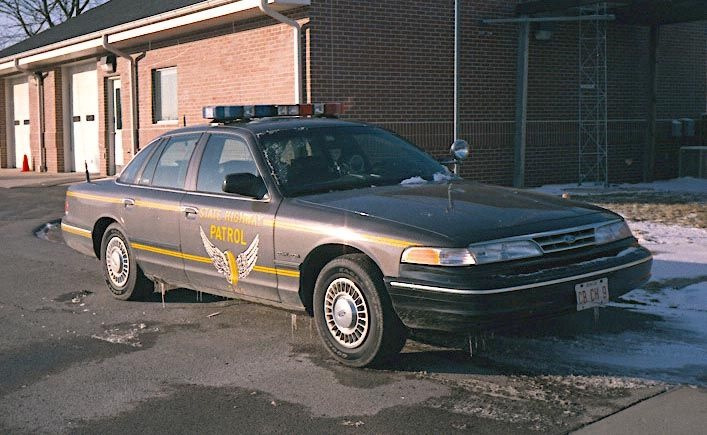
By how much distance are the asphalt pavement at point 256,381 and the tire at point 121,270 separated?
263 mm

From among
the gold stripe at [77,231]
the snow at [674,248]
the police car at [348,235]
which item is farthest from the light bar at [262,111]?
the snow at [674,248]

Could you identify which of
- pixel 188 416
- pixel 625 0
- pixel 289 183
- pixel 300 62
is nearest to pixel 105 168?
pixel 300 62

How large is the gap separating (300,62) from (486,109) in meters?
3.90

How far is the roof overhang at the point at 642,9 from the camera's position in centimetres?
1563

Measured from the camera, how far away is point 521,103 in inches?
666

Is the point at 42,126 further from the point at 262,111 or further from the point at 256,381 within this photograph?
the point at 256,381

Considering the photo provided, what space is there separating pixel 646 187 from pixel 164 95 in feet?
32.4

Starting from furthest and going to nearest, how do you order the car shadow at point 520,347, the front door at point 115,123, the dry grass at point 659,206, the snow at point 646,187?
the front door at point 115,123
the snow at point 646,187
the dry grass at point 659,206
the car shadow at point 520,347

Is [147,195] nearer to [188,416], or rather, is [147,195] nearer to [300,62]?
[188,416]

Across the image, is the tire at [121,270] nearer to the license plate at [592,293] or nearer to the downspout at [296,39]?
the license plate at [592,293]

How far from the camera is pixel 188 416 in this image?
4945 millimetres

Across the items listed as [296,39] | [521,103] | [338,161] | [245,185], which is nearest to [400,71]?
[296,39]

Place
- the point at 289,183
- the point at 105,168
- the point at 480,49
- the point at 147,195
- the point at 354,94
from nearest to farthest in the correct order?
the point at 289,183, the point at 147,195, the point at 354,94, the point at 480,49, the point at 105,168

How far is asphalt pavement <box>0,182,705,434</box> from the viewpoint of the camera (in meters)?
4.81
